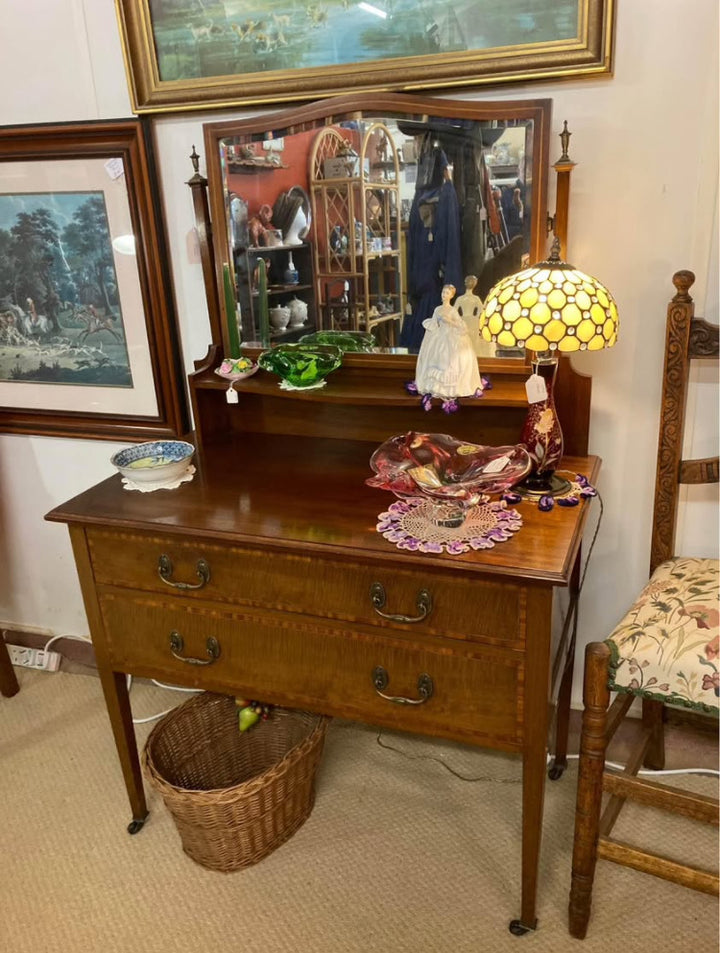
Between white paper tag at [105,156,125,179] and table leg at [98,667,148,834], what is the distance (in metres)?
1.13

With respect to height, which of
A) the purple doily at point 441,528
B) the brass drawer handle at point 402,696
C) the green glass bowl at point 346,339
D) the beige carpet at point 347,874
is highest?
the green glass bowl at point 346,339

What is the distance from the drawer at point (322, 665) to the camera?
129 cm

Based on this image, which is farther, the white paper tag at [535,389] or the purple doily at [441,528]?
the white paper tag at [535,389]

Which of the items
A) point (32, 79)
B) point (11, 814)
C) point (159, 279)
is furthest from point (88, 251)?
point (11, 814)

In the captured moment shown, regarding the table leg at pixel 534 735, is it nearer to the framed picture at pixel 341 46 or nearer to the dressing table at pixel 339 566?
the dressing table at pixel 339 566

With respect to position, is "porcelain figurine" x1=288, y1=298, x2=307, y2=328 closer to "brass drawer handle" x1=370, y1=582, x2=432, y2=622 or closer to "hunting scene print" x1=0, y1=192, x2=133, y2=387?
"hunting scene print" x1=0, y1=192, x2=133, y2=387

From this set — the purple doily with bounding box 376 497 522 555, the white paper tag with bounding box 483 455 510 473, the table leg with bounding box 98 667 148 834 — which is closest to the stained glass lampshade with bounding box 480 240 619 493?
the white paper tag with bounding box 483 455 510 473

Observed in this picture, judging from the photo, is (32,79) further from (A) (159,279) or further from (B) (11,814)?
(B) (11,814)

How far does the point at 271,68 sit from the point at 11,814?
5.86 feet

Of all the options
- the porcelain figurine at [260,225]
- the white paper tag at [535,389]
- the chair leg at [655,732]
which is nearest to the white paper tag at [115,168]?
the porcelain figurine at [260,225]

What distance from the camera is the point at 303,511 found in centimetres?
137

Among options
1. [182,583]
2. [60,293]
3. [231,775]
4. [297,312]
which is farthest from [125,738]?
[60,293]

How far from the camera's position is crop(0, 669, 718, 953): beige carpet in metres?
1.45

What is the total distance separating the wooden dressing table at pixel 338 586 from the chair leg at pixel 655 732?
0.61ft
